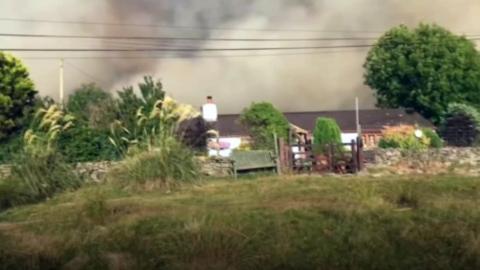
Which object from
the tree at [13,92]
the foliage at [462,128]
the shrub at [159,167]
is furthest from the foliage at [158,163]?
the foliage at [462,128]

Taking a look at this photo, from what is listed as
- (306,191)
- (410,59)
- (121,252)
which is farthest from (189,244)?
(410,59)

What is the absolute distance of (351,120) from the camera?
77.0m

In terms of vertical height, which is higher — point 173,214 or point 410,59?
point 410,59

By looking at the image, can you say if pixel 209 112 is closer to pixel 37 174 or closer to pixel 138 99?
pixel 138 99

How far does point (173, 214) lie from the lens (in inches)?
388

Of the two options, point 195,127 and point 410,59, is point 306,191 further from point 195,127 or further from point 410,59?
point 410,59

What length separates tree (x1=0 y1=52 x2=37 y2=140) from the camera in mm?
36312

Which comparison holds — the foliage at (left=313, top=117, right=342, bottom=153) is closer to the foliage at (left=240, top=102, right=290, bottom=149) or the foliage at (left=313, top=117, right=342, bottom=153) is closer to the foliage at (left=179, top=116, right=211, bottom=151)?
the foliage at (left=179, top=116, right=211, bottom=151)

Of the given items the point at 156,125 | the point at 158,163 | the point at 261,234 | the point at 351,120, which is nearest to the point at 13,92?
the point at 156,125

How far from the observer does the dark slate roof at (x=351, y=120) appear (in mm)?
67250

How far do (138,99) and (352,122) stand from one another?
5144cm

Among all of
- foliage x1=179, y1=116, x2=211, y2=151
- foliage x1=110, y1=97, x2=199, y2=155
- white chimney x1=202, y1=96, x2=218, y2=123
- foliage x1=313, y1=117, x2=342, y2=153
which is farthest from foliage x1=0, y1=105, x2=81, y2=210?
foliage x1=313, y1=117, x2=342, y2=153

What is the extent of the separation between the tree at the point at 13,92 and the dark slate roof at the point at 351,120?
26.1 metres

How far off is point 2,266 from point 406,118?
63.8 metres
